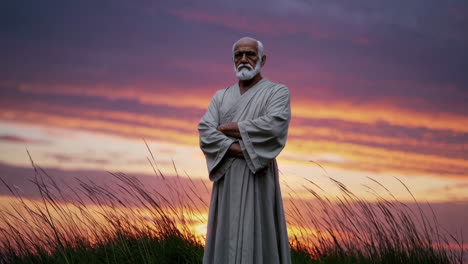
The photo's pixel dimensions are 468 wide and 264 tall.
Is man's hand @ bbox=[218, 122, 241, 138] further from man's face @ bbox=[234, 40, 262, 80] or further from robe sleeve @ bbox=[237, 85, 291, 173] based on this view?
man's face @ bbox=[234, 40, 262, 80]

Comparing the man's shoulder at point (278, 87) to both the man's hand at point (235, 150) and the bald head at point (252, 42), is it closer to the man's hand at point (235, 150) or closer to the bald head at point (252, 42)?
the bald head at point (252, 42)

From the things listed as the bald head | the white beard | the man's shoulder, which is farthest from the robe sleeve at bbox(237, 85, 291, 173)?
the bald head

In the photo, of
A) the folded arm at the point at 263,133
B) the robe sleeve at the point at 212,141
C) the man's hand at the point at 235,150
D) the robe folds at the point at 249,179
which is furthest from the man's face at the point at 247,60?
the man's hand at the point at 235,150

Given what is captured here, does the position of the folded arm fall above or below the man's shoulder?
below

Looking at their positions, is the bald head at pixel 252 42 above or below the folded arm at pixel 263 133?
above

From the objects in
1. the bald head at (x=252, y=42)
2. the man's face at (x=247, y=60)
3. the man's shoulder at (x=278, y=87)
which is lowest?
the man's shoulder at (x=278, y=87)

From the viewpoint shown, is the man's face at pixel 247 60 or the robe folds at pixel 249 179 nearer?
the robe folds at pixel 249 179

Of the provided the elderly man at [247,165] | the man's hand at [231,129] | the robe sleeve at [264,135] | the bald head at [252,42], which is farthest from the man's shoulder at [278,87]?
the man's hand at [231,129]

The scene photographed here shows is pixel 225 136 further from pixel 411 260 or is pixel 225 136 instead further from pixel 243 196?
pixel 411 260

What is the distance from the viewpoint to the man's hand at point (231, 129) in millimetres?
5535

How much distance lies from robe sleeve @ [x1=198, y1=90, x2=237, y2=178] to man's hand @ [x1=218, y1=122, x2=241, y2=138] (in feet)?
0.14

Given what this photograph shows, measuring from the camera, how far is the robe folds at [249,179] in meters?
5.48

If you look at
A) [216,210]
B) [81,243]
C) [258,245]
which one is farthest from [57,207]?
[258,245]

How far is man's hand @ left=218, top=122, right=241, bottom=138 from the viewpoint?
18.2ft
